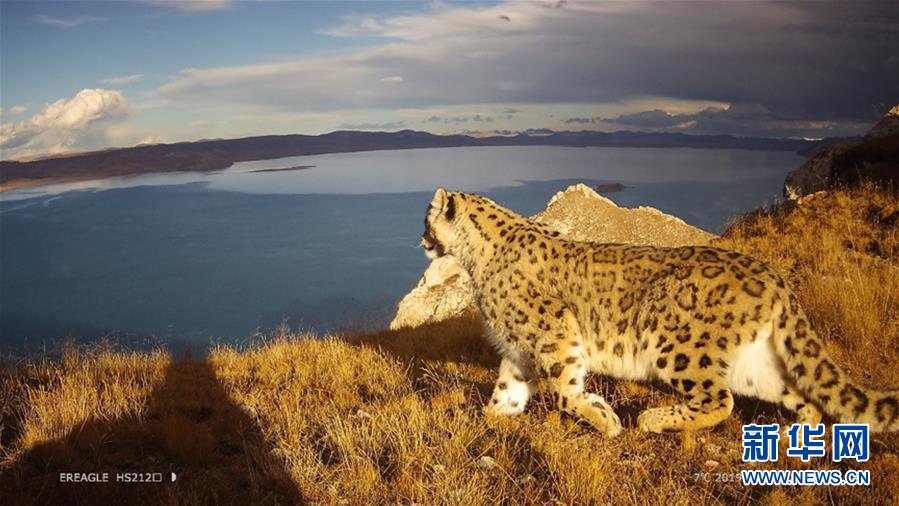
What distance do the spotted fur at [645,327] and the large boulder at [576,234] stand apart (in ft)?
28.1

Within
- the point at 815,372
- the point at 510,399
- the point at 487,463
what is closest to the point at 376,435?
the point at 487,463

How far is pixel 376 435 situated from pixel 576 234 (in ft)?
38.4

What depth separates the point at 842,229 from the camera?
40.6ft

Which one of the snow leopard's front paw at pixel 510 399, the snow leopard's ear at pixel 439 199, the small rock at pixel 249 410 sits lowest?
the small rock at pixel 249 410

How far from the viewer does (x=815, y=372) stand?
475 centimetres

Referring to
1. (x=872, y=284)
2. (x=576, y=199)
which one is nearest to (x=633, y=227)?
(x=576, y=199)

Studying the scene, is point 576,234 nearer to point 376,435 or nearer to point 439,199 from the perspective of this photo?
Result: point 439,199

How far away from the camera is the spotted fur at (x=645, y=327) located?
477cm

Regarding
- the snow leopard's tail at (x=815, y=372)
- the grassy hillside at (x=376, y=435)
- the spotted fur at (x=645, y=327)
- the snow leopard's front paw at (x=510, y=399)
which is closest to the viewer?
the grassy hillside at (x=376, y=435)

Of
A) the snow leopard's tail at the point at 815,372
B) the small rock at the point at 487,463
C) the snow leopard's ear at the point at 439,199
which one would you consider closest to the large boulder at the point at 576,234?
the snow leopard's ear at the point at 439,199

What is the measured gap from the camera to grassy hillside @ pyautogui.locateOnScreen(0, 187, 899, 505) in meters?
4.40

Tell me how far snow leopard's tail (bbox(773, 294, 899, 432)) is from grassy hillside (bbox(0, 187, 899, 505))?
41cm

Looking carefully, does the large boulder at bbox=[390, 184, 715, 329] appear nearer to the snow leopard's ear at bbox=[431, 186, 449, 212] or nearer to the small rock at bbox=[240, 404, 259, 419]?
the small rock at bbox=[240, 404, 259, 419]

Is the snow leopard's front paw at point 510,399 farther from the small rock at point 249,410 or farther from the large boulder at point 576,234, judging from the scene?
the large boulder at point 576,234
